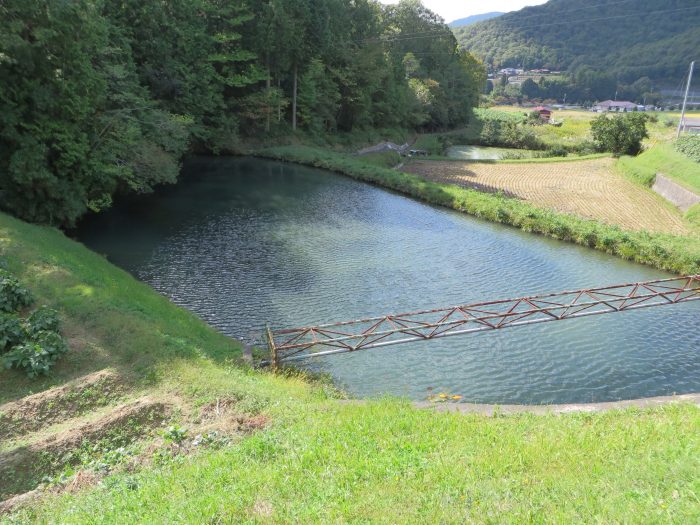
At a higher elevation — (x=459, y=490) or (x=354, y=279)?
(x=459, y=490)

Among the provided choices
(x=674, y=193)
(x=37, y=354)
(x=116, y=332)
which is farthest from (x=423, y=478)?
(x=674, y=193)

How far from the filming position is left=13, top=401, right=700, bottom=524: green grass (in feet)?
25.0

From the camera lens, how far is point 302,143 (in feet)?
196

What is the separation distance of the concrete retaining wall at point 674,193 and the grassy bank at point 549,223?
887cm

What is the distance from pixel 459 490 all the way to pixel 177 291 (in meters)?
16.5

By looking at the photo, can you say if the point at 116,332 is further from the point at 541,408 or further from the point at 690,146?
the point at 690,146

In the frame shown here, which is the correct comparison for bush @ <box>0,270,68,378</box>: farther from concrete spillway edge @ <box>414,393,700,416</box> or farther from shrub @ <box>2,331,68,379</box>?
concrete spillway edge @ <box>414,393,700,416</box>

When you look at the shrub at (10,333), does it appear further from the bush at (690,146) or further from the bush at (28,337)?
the bush at (690,146)

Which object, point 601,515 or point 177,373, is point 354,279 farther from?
point 601,515

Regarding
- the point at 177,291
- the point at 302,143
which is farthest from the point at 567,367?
→ the point at 302,143

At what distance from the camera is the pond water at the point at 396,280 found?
16.1 meters

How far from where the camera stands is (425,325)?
1614 centimetres

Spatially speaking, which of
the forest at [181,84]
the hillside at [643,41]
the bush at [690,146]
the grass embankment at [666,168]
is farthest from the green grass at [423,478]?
the hillside at [643,41]

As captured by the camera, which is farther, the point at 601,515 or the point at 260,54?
the point at 260,54
